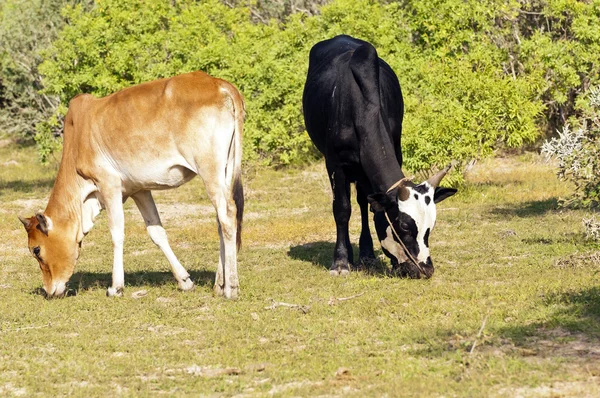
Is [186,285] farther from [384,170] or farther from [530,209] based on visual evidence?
[530,209]

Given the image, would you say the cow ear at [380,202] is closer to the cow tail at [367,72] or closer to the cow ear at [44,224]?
the cow tail at [367,72]

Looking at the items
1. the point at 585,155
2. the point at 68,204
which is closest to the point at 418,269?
the point at 585,155

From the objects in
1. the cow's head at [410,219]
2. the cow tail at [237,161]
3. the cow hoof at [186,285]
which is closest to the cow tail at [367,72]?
the cow's head at [410,219]

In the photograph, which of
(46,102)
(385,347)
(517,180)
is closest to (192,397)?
(385,347)

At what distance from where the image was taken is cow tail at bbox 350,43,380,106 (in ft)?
33.2

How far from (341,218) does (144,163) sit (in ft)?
7.54

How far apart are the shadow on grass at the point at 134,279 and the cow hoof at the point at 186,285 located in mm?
247

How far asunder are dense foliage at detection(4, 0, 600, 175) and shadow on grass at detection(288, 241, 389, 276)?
4055mm

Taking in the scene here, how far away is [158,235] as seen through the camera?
1008 centimetres

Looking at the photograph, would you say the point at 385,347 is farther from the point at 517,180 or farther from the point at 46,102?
the point at 46,102

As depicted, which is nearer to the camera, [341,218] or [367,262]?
[341,218]

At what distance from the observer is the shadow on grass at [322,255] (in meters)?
10.7

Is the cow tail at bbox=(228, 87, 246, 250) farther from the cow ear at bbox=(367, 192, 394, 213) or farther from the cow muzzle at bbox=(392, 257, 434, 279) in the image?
the cow muzzle at bbox=(392, 257, 434, 279)

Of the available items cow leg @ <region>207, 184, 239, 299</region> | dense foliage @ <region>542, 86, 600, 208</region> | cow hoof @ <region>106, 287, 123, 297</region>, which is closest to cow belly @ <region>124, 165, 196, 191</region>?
cow leg @ <region>207, 184, 239, 299</region>
